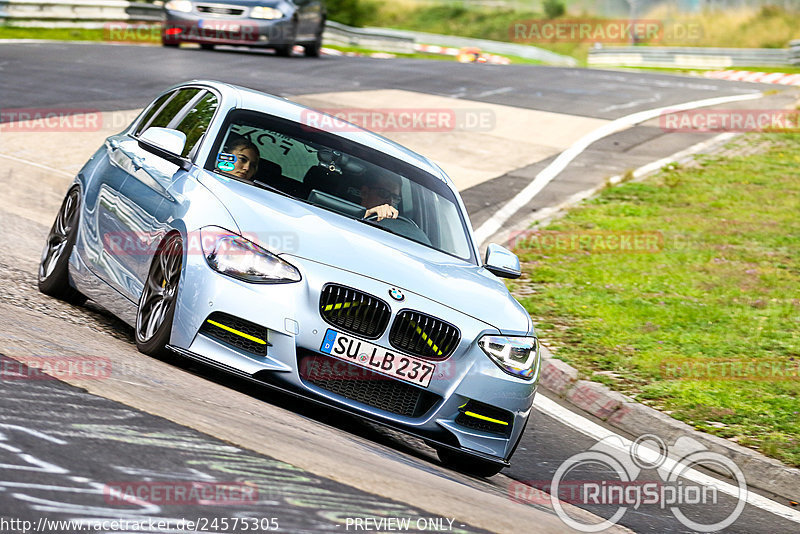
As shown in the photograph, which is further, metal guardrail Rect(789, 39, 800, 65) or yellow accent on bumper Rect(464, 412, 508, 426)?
metal guardrail Rect(789, 39, 800, 65)

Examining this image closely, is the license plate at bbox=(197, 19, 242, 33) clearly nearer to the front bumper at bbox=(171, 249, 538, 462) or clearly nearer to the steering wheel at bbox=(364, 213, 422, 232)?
the steering wheel at bbox=(364, 213, 422, 232)

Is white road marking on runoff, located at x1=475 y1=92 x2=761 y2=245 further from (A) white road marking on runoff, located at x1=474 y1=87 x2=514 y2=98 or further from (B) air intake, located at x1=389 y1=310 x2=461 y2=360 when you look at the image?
(B) air intake, located at x1=389 y1=310 x2=461 y2=360

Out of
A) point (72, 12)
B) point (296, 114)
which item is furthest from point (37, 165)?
point (72, 12)

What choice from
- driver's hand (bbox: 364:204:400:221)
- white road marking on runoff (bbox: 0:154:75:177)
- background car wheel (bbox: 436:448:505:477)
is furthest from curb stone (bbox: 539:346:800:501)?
white road marking on runoff (bbox: 0:154:75:177)

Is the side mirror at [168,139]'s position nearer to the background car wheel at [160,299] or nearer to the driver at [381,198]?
the background car wheel at [160,299]

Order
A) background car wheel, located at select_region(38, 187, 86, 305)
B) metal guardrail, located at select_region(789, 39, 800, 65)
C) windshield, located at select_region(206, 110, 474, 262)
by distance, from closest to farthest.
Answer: windshield, located at select_region(206, 110, 474, 262) → background car wheel, located at select_region(38, 187, 86, 305) → metal guardrail, located at select_region(789, 39, 800, 65)

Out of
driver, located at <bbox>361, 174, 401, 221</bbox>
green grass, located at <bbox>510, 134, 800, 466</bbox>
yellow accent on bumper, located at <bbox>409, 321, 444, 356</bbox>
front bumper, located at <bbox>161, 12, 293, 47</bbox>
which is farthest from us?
front bumper, located at <bbox>161, 12, 293, 47</bbox>

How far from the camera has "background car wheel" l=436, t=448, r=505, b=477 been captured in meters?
6.22

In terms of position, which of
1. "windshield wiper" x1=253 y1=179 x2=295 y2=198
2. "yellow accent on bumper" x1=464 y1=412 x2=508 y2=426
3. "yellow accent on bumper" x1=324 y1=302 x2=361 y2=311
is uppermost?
"windshield wiper" x1=253 y1=179 x2=295 y2=198

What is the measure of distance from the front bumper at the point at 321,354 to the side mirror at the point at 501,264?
49.7 inches

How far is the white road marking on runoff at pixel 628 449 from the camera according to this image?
6812 millimetres

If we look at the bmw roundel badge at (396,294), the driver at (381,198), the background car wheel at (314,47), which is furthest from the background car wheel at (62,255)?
the background car wheel at (314,47)

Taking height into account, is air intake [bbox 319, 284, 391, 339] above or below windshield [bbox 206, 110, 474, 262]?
below

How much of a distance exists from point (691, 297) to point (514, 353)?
5.53 m
